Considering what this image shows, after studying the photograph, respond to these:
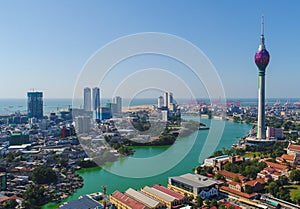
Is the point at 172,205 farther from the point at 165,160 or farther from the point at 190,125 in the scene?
the point at 190,125

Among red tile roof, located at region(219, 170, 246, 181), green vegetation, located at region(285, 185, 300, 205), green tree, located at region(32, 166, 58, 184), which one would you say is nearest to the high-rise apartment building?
green tree, located at region(32, 166, 58, 184)

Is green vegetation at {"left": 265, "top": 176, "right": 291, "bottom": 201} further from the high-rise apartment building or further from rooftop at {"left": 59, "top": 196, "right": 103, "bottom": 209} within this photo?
the high-rise apartment building

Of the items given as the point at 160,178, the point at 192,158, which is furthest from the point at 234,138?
the point at 160,178

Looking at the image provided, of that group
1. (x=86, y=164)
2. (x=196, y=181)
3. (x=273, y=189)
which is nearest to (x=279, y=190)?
(x=273, y=189)

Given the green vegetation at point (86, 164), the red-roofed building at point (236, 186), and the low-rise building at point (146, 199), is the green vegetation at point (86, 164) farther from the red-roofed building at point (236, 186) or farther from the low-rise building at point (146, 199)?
the red-roofed building at point (236, 186)

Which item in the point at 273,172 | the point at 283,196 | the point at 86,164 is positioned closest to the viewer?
the point at 283,196

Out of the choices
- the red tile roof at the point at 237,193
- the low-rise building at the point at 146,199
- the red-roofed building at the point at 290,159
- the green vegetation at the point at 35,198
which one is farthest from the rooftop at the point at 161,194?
the red-roofed building at the point at 290,159

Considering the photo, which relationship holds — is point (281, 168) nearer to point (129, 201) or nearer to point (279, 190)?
point (279, 190)

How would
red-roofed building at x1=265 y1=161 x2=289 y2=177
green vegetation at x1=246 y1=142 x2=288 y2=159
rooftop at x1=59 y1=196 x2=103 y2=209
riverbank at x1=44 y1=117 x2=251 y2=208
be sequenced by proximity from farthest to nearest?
green vegetation at x1=246 y1=142 x2=288 y2=159
red-roofed building at x1=265 y1=161 x2=289 y2=177
riverbank at x1=44 y1=117 x2=251 y2=208
rooftop at x1=59 y1=196 x2=103 y2=209

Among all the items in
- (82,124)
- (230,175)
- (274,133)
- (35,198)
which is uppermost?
(82,124)
